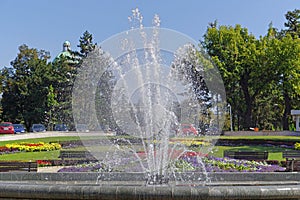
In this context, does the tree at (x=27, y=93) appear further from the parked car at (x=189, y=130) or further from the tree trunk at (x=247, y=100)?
the parked car at (x=189, y=130)

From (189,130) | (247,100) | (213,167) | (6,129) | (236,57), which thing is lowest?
(213,167)

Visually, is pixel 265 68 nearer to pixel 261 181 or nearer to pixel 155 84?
pixel 155 84

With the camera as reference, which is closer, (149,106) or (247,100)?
(149,106)

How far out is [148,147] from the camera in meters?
10.7

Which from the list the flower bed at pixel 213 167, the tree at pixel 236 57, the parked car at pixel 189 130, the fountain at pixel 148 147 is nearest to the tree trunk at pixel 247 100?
the tree at pixel 236 57

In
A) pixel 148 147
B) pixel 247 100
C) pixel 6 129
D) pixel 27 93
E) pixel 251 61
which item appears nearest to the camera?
pixel 148 147

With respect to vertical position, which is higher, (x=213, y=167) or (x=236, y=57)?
(x=236, y=57)

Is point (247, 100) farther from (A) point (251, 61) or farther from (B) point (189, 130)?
(B) point (189, 130)

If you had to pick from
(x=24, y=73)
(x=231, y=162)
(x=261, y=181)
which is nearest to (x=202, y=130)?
(x=231, y=162)

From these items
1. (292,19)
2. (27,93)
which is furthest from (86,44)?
(292,19)

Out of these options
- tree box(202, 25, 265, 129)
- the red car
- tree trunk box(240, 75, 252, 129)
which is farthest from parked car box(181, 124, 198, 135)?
the red car

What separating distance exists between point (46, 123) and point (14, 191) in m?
43.9

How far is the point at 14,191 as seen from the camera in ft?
17.1

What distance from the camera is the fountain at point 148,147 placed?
4902 millimetres
